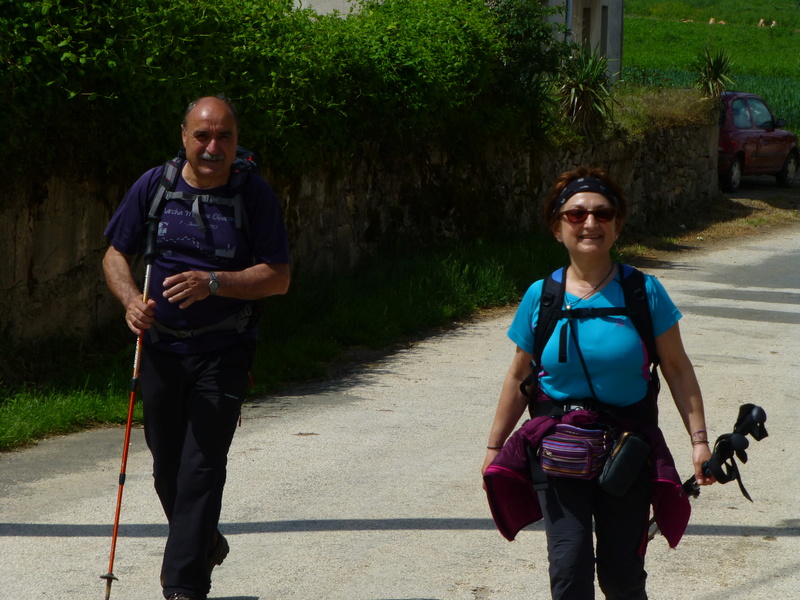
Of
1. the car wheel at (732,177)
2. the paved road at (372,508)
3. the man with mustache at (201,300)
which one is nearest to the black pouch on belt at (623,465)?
the paved road at (372,508)

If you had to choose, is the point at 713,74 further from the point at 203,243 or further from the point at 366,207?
the point at 203,243

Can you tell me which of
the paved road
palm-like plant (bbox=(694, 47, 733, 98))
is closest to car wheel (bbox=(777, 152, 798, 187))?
palm-like plant (bbox=(694, 47, 733, 98))

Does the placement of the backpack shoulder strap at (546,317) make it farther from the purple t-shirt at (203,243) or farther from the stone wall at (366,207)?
the stone wall at (366,207)

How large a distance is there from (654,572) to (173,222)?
2.41 meters

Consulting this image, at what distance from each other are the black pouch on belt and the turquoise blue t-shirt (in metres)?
0.16

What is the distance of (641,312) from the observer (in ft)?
11.9

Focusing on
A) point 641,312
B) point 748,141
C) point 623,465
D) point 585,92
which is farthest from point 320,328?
point 748,141

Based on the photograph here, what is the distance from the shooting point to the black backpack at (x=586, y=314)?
362cm

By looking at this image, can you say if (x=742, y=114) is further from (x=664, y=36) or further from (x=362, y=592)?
(x=664, y=36)

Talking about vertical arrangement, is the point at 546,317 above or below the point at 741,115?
below

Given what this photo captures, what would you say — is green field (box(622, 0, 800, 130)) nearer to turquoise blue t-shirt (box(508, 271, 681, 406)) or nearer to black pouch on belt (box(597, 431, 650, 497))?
turquoise blue t-shirt (box(508, 271, 681, 406))

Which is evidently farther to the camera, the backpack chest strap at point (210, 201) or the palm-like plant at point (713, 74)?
the palm-like plant at point (713, 74)

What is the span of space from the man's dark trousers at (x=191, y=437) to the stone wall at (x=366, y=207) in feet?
12.3

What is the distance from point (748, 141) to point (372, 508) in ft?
61.7
